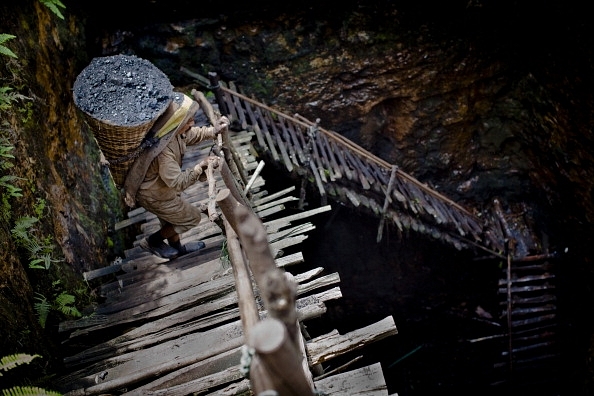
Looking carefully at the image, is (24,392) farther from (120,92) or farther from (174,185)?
(120,92)

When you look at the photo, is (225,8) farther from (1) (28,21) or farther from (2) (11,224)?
(2) (11,224)

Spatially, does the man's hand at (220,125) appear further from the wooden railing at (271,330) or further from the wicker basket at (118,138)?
the wooden railing at (271,330)

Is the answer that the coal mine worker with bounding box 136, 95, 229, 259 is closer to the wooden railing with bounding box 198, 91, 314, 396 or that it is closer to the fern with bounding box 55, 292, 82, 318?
the fern with bounding box 55, 292, 82, 318

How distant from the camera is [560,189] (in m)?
7.86

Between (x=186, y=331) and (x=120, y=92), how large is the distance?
1901 millimetres

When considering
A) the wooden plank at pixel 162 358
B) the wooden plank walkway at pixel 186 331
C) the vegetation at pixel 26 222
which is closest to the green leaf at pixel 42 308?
the vegetation at pixel 26 222

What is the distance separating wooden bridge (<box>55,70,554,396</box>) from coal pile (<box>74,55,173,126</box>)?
Result: 0.66 metres

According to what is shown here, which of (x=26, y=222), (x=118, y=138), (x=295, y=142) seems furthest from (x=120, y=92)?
(x=295, y=142)

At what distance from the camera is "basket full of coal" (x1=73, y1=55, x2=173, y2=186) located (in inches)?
124

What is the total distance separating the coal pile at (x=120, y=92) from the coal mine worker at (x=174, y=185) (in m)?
0.29

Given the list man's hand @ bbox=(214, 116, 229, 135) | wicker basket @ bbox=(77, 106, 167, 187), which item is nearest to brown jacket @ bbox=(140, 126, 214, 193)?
wicker basket @ bbox=(77, 106, 167, 187)

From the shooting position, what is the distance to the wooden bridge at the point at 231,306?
182 centimetres

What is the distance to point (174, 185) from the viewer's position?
3754mm

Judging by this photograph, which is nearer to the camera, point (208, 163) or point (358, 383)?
point (358, 383)
